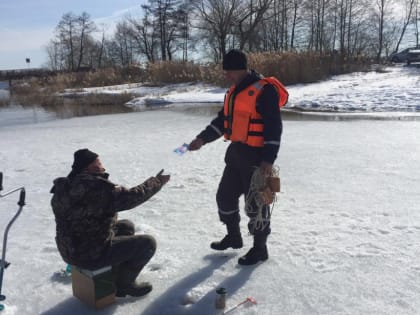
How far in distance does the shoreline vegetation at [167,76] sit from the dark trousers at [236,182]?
38.6 feet

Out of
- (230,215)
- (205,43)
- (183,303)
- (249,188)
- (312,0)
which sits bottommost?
(183,303)

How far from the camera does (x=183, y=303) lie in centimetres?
276

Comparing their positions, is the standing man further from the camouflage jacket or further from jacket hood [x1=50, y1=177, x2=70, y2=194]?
jacket hood [x1=50, y1=177, x2=70, y2=194]

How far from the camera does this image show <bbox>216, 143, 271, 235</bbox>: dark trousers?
312 centimetres

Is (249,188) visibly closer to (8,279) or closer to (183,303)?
(183,303)

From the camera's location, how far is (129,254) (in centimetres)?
269

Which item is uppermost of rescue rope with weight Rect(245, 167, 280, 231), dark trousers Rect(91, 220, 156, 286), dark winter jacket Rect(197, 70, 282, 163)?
dark winter jacket Rect(197, 70, 282, 163)

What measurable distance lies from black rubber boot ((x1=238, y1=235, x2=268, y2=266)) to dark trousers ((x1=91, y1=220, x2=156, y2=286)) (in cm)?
76

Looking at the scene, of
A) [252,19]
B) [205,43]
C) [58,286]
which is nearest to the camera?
[58,286]

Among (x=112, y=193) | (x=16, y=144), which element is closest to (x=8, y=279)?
(x=112, y=193)

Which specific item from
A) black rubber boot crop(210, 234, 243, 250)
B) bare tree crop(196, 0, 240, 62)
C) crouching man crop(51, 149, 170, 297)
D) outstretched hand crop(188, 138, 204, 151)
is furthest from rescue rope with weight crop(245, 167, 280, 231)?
bare tree crop(196, 0, 240, 62)

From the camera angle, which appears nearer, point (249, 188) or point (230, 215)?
point (249, 188)

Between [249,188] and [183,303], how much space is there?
934 mm

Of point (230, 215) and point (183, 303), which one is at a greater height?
point (230, 215)
